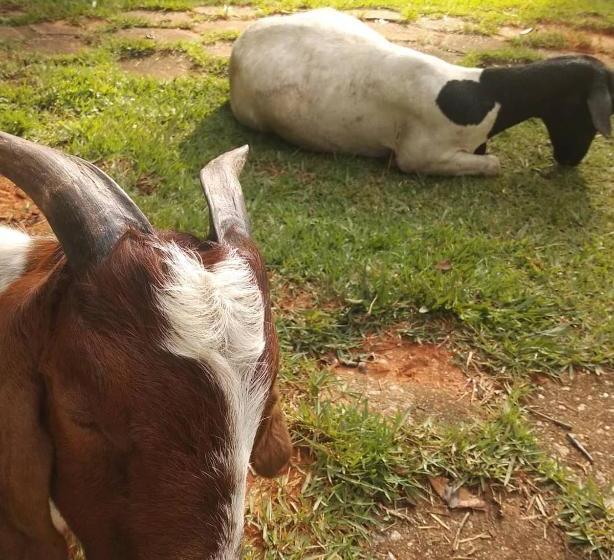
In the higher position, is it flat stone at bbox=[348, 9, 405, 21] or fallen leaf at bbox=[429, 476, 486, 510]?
Answer: flat stone at bbox=[348, 9, 405, 21]

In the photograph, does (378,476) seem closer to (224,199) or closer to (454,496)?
(454,496)

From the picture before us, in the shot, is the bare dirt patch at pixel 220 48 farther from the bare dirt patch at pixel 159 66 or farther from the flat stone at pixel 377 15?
the flat stone at pixel 377 15

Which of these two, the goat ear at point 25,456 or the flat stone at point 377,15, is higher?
the goat ear at point 25,456

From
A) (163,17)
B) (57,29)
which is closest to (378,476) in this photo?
(57,29)

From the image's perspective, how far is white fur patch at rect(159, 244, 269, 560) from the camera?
1.60m

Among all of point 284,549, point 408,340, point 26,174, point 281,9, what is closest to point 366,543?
point 284,549

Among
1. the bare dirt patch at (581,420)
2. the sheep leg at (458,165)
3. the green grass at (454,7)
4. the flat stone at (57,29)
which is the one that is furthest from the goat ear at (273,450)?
the green grass at (454,7)

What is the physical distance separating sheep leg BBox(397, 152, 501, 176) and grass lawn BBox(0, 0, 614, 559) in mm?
95

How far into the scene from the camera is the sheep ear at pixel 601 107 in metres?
5.13

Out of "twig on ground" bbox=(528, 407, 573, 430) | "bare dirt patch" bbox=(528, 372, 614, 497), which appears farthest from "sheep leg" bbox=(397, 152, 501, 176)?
"twig on ground" bbox=(528, 407, 573, 430)

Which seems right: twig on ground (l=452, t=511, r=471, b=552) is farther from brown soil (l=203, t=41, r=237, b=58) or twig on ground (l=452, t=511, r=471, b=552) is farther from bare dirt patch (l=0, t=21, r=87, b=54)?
bare dirt patch (l=0, t=21, r=87, b=54)

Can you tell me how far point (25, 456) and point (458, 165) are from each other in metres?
4.28

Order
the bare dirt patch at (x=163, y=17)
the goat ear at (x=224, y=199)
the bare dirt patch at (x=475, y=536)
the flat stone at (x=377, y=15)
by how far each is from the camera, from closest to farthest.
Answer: the goat ear at (x=224, y=199)
the bare dirt patch at (x=475, y=536)
the bare dirt patch at (x=163, y=17)
the flat stone at (x=377, y=15)

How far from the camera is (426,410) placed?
127 inches
